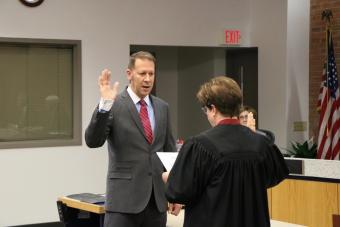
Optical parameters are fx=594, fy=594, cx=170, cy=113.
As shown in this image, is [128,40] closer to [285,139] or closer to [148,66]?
[285,139]

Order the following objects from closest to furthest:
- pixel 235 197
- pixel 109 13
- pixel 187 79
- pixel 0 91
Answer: pixel 235 197, pixel 0 91, pixel 109 13, pixel 187 79

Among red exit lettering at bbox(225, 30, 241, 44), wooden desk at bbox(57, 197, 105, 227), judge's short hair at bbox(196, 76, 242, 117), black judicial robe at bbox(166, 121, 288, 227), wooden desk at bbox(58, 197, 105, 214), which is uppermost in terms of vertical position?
red exit lettering at bbox(225, 30, 241, 44)

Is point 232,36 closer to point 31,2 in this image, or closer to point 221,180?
point 31,2

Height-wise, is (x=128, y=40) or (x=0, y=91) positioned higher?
(x=128, y=40)

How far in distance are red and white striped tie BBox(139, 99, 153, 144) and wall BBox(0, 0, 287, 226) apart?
3.29 metres

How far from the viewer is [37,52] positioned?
6.35 meters

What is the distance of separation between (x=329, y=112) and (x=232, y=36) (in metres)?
1.51

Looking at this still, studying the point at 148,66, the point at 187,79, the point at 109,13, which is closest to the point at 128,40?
the point at 109,13

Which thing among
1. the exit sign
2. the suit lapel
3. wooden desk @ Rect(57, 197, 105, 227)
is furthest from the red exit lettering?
the suit lapel

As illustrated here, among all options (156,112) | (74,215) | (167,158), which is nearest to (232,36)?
(74,215)

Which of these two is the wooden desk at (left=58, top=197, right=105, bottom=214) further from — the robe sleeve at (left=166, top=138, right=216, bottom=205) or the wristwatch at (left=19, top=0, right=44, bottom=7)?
the wristwatch at (left=19, top=0, right=44, bottom=7)

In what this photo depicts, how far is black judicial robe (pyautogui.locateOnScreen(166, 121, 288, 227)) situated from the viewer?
2.27 metres

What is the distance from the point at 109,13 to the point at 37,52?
0.91 meters

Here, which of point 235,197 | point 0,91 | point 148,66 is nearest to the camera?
point 235,197
